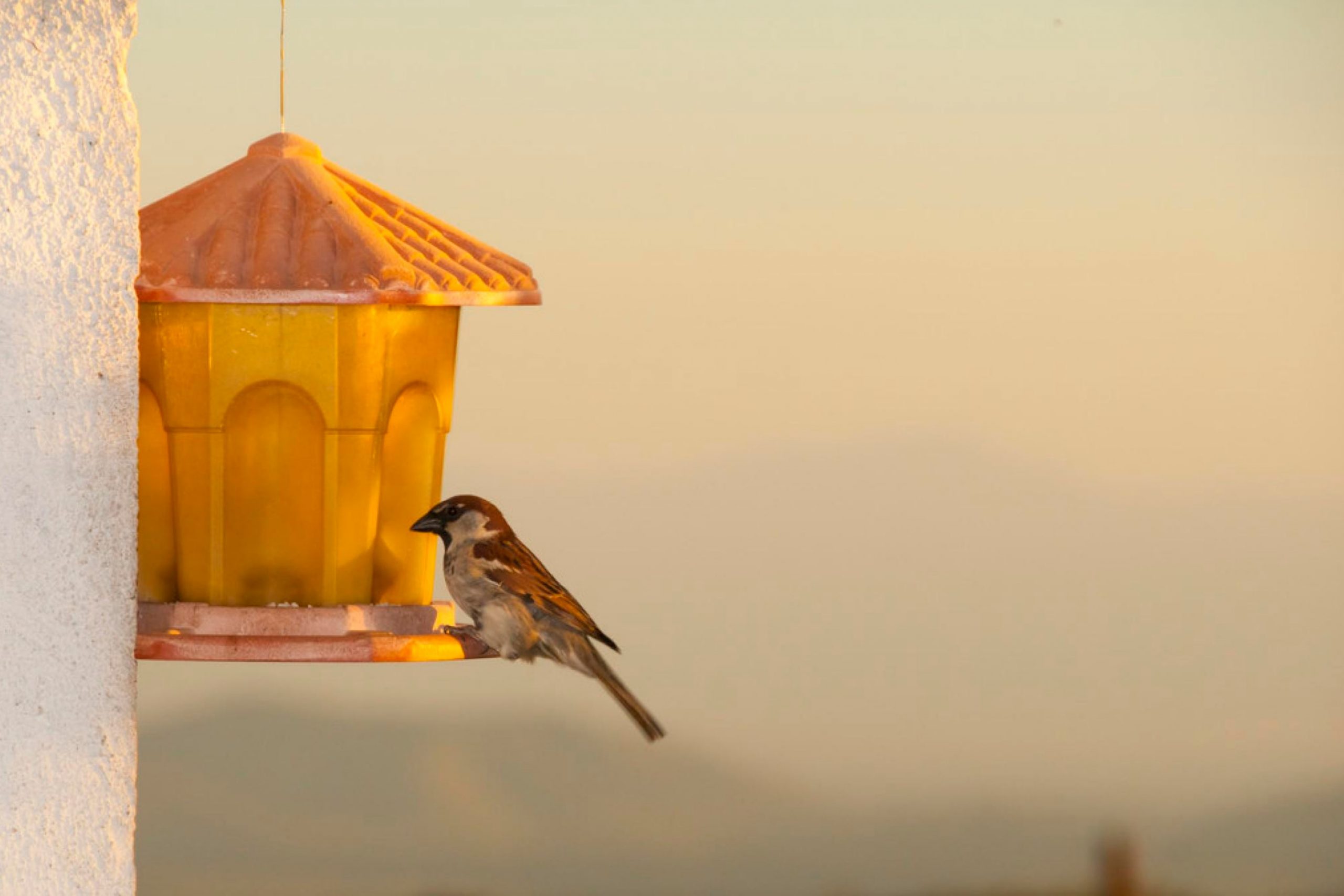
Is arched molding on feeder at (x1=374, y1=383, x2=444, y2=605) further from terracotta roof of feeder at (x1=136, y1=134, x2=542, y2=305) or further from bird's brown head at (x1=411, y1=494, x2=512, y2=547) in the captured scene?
terracotta roof of feeder at (x1=136, y1=134, x2=542, y2=305)

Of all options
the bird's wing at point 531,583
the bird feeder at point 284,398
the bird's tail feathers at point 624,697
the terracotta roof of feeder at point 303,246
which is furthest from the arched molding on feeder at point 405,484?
the bird's tail feathers at point 624,697

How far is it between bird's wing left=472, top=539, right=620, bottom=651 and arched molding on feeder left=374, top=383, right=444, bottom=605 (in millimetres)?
135

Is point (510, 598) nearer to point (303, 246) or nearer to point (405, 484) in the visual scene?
point (405, 484)

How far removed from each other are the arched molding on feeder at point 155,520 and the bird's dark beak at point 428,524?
1.37 ft

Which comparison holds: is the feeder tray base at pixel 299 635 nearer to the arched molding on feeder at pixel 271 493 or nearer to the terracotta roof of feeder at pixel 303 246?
the arched molding on feeder at pixel 271 493

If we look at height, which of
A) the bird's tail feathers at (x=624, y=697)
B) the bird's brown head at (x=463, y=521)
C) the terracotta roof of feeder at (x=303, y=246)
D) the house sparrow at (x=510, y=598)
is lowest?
the bird's tail feathers at (x=624, y=697)

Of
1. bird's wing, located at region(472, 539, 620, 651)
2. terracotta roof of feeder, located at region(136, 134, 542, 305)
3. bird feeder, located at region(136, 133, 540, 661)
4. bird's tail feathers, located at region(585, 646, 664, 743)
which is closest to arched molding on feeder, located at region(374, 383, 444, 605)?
bird feeder, located at region(136, 133, 540, 661)

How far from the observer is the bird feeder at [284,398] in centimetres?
304

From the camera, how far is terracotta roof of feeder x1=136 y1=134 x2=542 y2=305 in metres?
3.02

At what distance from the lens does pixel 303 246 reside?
10.1 ft

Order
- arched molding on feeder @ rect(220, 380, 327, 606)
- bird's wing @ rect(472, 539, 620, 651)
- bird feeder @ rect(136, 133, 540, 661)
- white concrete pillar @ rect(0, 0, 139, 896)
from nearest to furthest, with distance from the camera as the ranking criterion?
white concrete pillar @ rect(0, 0, 139, 896) < bird feeder @ rect(136, 133, 540, 661) < arched molding on feeder @ rect(220, 380, 327, 606) < bird's wing @ rect(472, 539, 620, 651)

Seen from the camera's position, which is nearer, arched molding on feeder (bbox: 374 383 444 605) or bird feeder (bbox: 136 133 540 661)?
bird feeder (bbox: 136 133 540 661)

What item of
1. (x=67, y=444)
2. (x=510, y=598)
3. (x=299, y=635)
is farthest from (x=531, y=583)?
(x=67, y=444)

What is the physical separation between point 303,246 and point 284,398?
0.27 metres
